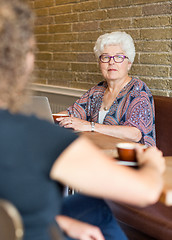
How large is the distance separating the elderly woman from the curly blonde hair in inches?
50.0

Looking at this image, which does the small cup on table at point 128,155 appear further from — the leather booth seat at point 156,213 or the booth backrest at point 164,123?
the booth backrest at point 164,123

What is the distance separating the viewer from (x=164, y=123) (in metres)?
2.38

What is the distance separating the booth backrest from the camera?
2334mm

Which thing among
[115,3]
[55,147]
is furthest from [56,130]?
[115,3]

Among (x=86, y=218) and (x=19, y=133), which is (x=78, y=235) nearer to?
(x=86, y=218)

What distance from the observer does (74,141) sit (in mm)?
932

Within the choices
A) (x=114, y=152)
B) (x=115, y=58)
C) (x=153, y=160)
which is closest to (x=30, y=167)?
(x=153, y=160)

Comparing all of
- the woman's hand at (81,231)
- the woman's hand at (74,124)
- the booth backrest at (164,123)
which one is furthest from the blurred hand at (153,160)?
the booth backrest at (164,123)

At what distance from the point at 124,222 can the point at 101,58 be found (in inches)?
44.3

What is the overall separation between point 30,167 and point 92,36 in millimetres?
2882

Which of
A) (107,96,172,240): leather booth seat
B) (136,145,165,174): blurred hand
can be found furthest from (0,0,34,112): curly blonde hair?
(107,96,172,240): leather booth seat

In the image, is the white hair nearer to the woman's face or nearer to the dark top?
the woman's face

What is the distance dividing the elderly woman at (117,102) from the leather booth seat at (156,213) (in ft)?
0.18

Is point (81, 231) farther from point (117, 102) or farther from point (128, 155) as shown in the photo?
point (117, 102)
